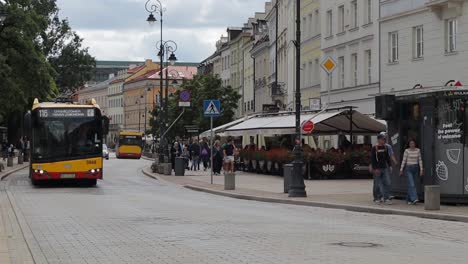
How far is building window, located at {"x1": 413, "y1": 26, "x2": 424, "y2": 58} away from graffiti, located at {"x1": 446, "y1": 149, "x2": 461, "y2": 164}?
70.0 feet

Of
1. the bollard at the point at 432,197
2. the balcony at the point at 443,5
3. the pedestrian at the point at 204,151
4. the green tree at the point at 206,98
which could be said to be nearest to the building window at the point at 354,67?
the pedestrian at the point at 204,151

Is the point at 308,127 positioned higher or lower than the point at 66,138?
higher

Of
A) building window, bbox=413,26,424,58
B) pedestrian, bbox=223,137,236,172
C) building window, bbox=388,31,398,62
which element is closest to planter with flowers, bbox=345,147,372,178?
pedestrian, bbox=223,137,236,172

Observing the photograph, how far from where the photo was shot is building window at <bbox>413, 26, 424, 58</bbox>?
41.5 meters

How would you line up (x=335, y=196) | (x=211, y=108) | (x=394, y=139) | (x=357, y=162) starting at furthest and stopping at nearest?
(x=357, y=162) < (x=211, y=108) < (x=335, y=196) < (x=394, y=139)

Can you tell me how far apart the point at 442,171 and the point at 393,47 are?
24769 mm

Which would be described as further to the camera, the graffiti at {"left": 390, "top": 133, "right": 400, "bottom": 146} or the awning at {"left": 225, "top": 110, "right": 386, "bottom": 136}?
the awning at {"left": 225, "top": 110, "right": 386, "bottom": 136}

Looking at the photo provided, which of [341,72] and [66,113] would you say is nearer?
[66,113]

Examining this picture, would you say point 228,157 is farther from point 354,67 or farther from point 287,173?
point 354,67

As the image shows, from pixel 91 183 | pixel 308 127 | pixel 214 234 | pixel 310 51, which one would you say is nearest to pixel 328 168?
pixel 308 127

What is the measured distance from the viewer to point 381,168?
22.1 m

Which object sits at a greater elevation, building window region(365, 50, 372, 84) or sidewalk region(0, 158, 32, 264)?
building window region(365, 50, 372, 84)

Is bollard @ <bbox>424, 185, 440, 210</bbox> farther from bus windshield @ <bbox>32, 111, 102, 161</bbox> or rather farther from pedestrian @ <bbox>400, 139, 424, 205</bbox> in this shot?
bus windshield @ <bbox>32, 111, 102, 161</bbox>

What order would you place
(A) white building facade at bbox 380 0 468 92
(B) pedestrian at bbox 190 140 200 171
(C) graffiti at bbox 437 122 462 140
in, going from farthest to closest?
(B) pedestrian at bbox 190 140 200 171 → (A) white building facade at bbox 380 0 468 92 → (C) graffiti at bbox 437 122 462 140
